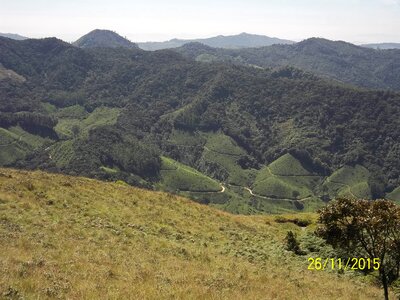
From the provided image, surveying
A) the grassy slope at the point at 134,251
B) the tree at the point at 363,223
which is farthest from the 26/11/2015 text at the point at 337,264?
the tree at the point at 363,223

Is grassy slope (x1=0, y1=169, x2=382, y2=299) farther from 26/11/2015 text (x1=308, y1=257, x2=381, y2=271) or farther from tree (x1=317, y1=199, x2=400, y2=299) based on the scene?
tree (x1=317, y1=199, x2=400, y2=299)

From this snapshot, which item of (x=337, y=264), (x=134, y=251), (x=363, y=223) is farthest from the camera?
(x=337, y=264)

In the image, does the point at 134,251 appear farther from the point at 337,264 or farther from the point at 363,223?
the point at 337,264

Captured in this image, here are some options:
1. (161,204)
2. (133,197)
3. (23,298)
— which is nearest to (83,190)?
(133,197)

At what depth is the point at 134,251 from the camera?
82.9 feet

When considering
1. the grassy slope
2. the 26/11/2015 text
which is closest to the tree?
the grassy slope

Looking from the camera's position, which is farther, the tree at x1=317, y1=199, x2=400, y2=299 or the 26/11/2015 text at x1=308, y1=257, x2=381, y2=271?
the 26/11/2015 text at x1=308, y1=257, x2=381, y2=271

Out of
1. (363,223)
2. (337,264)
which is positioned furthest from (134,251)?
(337,264)

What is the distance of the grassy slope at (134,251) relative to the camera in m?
17.2

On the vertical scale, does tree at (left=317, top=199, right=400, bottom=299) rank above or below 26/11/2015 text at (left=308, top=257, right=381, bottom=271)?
above

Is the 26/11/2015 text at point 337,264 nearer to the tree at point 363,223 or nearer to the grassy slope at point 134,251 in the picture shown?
the grassy slope at point 134,251

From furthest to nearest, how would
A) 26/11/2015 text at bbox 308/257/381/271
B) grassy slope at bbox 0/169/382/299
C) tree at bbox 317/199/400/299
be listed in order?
26/11/2015 text at bbox 308/257/381/271 < tree at bbox 317/199/400/299 < grassy slope at bbox 0/169/382/299

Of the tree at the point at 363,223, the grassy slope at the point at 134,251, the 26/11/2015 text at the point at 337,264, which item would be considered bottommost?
the 26/11/2015 text at the point at 337,264

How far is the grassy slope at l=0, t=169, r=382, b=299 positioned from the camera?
56.5ft
